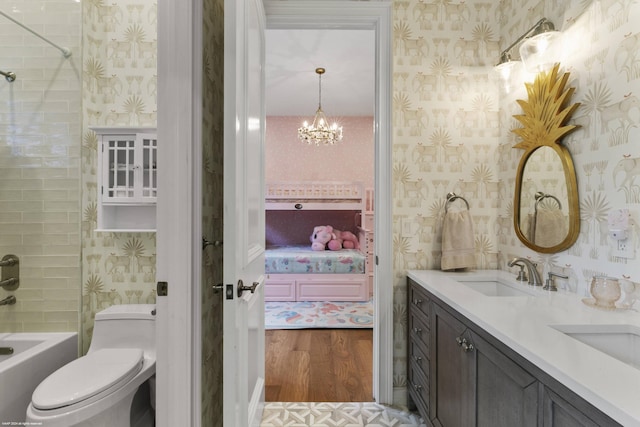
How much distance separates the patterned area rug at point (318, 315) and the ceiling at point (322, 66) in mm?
2813

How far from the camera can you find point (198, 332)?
1214mm

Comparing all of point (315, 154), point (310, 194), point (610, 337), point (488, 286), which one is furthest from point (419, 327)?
point (315, 154)

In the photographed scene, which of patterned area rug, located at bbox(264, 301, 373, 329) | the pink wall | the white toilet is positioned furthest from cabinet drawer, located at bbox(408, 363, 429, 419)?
the pink wall

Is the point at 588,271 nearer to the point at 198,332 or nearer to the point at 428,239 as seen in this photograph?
the point at 428,239

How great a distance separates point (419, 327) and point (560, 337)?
913 mm

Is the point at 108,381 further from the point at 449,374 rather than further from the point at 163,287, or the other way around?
the point at 449,374

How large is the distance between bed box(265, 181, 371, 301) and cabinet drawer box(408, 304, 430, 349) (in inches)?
85.9

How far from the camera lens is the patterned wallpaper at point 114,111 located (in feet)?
6.06

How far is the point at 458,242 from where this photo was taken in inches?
74.4

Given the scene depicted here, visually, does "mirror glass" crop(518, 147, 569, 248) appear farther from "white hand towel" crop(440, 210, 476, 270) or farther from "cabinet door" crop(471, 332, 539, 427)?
"cabinet door" crop(471, 332, 539, 427)

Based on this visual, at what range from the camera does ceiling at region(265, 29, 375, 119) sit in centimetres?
288

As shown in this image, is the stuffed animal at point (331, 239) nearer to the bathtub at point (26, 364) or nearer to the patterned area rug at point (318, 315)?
the patterned area rug at point (318, 315)

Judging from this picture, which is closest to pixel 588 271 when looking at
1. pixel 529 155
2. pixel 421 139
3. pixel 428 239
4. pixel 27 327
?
pixel 529 155

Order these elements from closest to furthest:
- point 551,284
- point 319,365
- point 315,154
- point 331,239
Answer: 1. point 551,284
2. point 319,365
3. point 331,239
4. point 315,154
